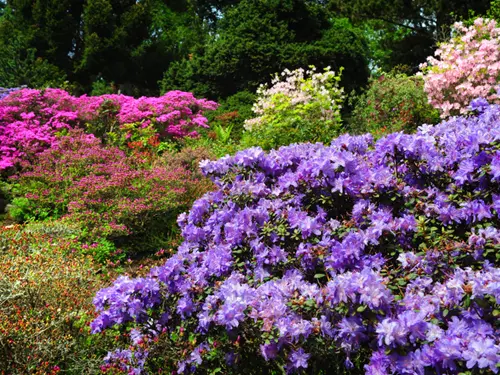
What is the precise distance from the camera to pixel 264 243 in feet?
7.77

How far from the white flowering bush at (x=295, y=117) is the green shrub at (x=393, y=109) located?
87 centimetres

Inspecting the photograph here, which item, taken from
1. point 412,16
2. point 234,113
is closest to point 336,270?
point 234,113

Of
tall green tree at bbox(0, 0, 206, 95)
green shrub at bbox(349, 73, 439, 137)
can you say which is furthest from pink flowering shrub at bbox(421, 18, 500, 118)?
tall green tree at bbox(0, 0, 206, 95)

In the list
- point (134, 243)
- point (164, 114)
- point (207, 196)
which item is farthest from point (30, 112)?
point (207, 196)

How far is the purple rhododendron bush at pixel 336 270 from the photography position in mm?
1707

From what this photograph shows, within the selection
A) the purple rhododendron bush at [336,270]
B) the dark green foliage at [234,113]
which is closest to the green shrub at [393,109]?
the dark green foliage at [234,113]

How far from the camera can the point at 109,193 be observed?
605 cm

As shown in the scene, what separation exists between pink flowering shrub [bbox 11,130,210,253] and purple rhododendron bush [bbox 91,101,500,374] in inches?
124

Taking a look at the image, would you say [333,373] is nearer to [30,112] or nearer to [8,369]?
[8,369]

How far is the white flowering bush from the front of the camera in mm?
8430

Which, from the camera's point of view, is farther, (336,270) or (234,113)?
(234,113)

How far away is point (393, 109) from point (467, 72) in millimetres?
2086

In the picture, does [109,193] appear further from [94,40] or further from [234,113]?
[94,40]

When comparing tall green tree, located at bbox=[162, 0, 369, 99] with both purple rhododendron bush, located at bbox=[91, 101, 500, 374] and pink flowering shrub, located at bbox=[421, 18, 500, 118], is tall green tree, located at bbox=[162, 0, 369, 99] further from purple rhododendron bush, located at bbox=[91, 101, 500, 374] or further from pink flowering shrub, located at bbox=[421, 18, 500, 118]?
purple rhododendron bush, located at bbox=[91, 101, 500, 374]
